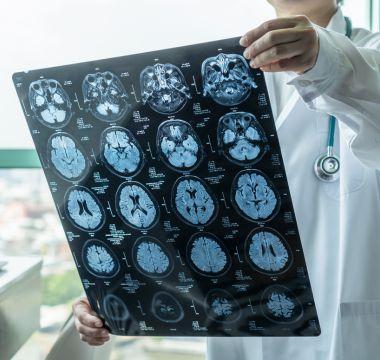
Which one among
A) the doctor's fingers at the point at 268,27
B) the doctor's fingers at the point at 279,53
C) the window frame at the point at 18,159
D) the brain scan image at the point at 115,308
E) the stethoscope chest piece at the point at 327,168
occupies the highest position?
the doctor's fingers at the point at 268,27

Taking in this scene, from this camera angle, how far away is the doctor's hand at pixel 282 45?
686mm

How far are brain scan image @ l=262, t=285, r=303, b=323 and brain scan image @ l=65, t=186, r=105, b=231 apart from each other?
31cm

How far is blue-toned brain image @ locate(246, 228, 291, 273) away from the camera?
0.84m

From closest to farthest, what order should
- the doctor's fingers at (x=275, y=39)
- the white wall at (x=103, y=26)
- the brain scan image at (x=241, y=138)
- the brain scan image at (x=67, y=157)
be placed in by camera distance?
the doctor's fingers at (x=275, y=39) < the brain scan image at (x=241, y=138) < the brain scan image at (x=67, y=157) < the white wall at (x=103, y=26)

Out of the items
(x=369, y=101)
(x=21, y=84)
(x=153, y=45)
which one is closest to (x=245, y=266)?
(x=369, y=101)

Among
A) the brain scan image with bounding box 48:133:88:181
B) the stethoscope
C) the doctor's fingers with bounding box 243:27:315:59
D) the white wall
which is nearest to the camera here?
the doctor's fingers with bounding box 243:27:315:59

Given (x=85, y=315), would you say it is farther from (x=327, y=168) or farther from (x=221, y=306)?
(x=327, y=168)

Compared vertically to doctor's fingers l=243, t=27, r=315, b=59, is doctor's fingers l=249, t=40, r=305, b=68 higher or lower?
lower

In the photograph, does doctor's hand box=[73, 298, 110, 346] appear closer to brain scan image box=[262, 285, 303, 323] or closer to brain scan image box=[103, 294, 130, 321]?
brain scan image box=[103, 294, 130, 321]

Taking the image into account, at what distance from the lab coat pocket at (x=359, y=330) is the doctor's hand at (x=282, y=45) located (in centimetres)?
48

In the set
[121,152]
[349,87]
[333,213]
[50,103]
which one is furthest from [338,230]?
[50,103]

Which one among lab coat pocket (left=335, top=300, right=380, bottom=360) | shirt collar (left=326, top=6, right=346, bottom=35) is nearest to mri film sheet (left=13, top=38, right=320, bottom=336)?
lab coat pocket (left=335, top=300, right=380, bottom=360)

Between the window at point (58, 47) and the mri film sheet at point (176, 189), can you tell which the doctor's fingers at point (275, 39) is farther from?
the window at point (58, 47)

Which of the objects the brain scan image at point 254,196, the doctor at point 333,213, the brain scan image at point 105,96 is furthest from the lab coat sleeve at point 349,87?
the brain scan image at point 105,96
